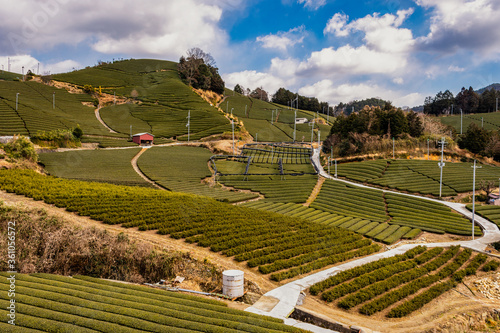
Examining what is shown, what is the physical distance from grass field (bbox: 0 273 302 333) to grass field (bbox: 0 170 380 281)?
6.49 m

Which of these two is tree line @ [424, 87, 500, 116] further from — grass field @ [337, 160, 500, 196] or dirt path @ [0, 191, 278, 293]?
dirt path @ [0, 191, 278, 293]

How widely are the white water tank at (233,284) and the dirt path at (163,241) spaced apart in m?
1.49

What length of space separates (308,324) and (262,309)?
2422 millimetres

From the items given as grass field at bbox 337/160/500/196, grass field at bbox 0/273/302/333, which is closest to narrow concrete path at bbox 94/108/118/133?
grass field at bbox 337/160/500/196

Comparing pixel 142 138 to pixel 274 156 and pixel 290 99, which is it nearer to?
pixel 274 156

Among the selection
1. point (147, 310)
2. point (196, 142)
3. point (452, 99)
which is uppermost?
point (452, 99)

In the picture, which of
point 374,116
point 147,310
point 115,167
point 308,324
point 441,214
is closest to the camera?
point 147,310

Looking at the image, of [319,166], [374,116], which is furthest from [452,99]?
[319,166]

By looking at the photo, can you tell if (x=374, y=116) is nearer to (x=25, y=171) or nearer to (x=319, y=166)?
(x=319, y=166)

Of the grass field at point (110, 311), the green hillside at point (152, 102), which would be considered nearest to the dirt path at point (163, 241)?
the grass field at point (110, 311)

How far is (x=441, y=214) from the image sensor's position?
35.5m

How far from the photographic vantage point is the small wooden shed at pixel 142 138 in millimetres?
69438

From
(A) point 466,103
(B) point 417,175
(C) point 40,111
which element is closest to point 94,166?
(C) point 40,111

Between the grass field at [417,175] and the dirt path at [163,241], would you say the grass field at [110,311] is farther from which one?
the grass field at [417,175]
